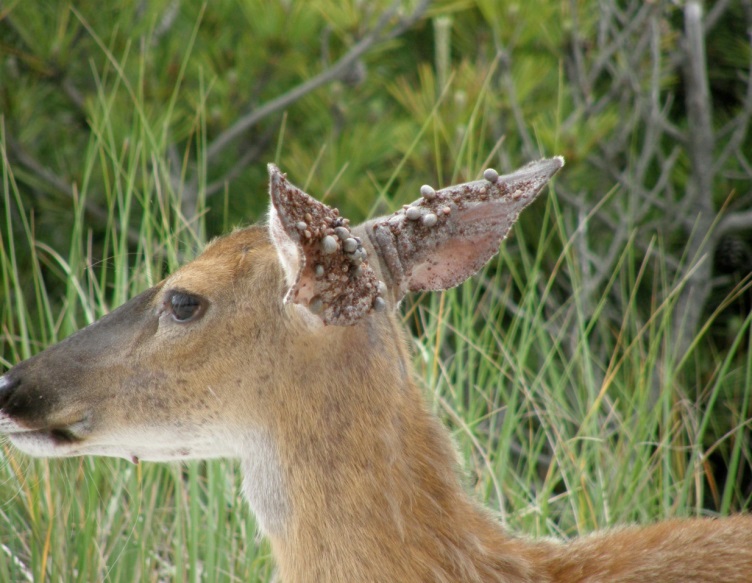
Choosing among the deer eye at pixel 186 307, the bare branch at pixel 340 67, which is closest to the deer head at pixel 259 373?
the deer eye at pixel 186 307

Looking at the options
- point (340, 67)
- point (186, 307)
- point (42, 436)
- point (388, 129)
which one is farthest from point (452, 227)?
point (388, 129)

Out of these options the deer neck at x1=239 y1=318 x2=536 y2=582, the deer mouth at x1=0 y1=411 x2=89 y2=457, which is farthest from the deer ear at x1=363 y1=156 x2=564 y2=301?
the deer mouth at x1=0 y1=411 x2=89 y2=457

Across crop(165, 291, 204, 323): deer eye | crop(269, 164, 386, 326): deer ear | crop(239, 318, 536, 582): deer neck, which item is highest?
crop(165, 291, 204, 323): deer eye

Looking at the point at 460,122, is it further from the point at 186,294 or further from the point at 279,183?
the point at 279,183

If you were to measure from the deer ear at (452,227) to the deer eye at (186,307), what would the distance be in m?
0.44

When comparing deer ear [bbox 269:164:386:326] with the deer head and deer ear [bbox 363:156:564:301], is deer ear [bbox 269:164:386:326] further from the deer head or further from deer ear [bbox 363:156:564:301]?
deer ear [bbox 363:156:564:301]

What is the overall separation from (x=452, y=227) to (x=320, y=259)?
578 millimetres

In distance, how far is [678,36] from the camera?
6.37m

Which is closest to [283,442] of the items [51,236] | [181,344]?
[181,344]

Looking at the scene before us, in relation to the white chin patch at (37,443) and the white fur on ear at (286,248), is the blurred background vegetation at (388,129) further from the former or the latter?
the white fur on ear at (286,248)

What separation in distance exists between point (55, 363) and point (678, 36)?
14.8 ft

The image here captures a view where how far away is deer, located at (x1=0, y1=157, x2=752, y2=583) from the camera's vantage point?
2.74 m

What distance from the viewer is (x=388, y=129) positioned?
224 inches

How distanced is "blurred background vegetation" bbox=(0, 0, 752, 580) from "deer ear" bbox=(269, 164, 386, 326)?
209 cm
